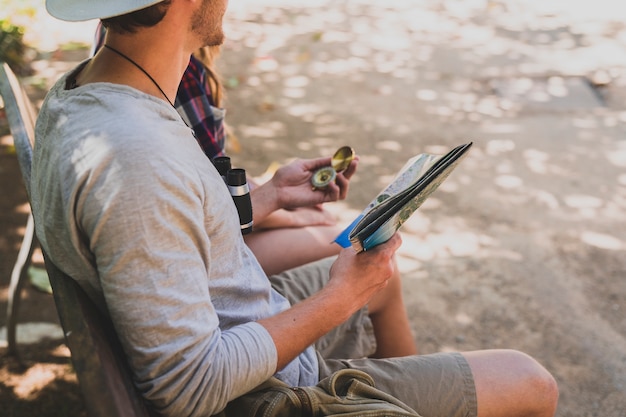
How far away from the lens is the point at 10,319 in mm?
2893

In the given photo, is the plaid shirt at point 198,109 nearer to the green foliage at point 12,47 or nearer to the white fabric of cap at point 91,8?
the white fabric of cap at point 91,8

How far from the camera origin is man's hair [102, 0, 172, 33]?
151 cm

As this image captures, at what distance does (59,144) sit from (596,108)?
492 cm

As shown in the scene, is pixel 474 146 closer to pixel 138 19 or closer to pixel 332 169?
pixel 332 169

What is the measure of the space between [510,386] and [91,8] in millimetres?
1487

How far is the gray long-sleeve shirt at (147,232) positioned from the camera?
1.30 m

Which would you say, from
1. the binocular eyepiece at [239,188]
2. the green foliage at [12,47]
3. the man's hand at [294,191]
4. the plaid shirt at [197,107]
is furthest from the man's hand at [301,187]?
the green foliage at [12,47]

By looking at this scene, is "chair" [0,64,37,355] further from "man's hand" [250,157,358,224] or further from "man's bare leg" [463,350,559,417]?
"man's bare leg" [463,350,559,417]

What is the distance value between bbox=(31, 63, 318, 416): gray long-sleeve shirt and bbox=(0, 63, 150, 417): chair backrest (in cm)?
4

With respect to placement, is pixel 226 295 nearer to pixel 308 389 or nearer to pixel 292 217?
pixel 308 389

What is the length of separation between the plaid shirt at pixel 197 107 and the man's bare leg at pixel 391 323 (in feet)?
2.60

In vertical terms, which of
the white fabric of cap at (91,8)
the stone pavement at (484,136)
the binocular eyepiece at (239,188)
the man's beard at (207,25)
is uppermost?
the white fabric of cap at (91,8)

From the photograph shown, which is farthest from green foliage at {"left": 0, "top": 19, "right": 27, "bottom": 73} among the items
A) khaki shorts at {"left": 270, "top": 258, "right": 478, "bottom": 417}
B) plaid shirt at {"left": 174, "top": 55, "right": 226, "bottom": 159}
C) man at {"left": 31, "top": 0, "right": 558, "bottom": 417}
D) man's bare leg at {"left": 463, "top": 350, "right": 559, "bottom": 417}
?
man's bare leg at {"left": 463, "top": 350, "right": 559, "bottom": 417}

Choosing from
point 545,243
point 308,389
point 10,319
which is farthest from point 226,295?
point 545,243
